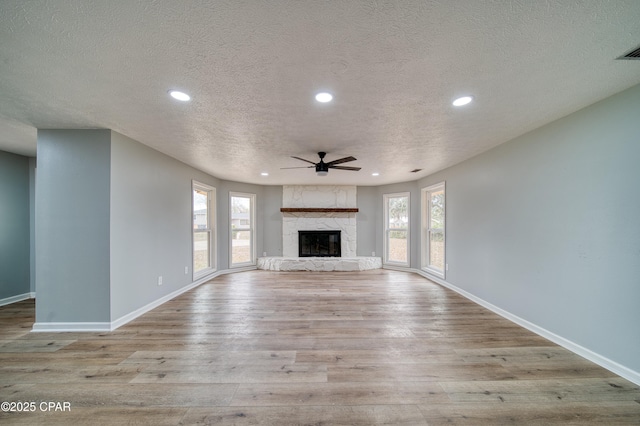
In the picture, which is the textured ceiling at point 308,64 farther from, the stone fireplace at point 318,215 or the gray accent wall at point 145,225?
the stone fireplace at point 318,215

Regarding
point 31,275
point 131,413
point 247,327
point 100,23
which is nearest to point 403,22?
point 100,23

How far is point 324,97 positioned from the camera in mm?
2127

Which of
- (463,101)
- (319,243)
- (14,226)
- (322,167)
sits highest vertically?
(463,101)

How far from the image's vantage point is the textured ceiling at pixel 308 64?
129 cm

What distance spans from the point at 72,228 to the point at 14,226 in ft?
7.26

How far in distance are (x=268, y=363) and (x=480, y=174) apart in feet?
12.9

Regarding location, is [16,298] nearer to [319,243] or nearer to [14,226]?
[14,226]

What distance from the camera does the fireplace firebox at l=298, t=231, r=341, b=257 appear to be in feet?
23.4

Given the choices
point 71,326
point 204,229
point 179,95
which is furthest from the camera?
point 204,229

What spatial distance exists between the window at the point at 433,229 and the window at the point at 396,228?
1.77ft

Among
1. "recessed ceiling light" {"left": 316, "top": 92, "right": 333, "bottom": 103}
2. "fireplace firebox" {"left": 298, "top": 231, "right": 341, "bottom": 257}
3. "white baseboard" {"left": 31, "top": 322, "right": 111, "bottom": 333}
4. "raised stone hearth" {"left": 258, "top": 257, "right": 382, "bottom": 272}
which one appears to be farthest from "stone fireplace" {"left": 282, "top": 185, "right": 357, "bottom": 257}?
"recessed ceiling light" {"left": 316, "top": 92, "right": 333, "bottom": 103}

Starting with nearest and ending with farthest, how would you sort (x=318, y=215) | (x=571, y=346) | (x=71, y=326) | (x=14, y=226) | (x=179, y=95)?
1. (x=179, y=95)
2. (x=571, y=346)
3. (x=71, y=326)
4. (x=14, y=226)
5. (x=318, y=215)

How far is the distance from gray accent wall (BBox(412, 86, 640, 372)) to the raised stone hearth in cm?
324

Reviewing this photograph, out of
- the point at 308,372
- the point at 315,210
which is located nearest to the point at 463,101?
the point at 308,372
